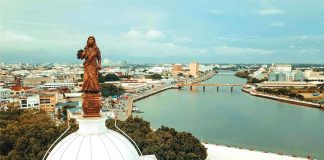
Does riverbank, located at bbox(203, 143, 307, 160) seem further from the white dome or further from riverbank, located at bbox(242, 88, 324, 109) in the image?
riverbank, located at bbox(242, 88, 324, 109)

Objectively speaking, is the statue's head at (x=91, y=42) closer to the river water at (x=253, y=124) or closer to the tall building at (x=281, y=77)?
the river water at (x=253, y=124)

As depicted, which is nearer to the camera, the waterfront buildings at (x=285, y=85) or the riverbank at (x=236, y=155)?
the riverbank at (x=236, y=155)

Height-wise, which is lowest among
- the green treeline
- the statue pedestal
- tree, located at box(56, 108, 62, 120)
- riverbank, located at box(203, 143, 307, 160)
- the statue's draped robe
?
riverbank, located at box(203, 143, 307, 160)

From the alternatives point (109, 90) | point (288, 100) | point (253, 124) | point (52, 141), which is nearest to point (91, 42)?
point (52, 141)

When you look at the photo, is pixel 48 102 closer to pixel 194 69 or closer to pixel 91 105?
pixel 91 105

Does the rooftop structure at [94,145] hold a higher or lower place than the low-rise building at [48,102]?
higher

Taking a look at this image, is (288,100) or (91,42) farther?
(288,100)

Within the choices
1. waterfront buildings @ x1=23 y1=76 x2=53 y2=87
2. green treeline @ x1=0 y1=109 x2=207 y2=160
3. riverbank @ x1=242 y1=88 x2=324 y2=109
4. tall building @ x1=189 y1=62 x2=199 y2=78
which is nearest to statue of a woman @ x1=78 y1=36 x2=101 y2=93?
green treeline @ x1=0 y1=109 x2=207 y2=160

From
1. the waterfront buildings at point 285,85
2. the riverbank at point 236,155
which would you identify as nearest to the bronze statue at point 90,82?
the riverbank at point 236,155
